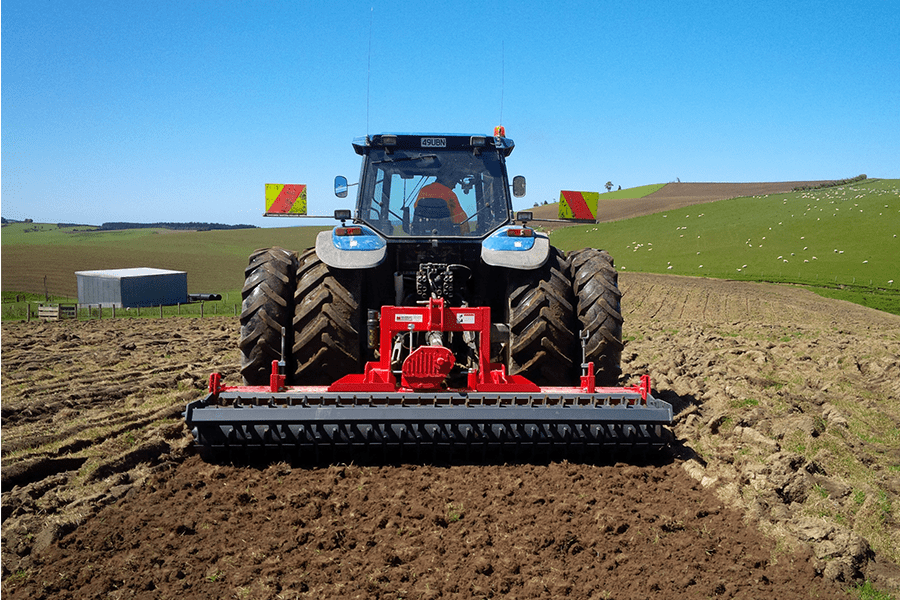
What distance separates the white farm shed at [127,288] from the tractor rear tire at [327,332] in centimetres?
3238

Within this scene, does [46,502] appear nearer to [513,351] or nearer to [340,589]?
[340,589]

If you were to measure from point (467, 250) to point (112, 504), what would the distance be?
Answer: 10.9 ft

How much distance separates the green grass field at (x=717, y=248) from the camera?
33.5 metres

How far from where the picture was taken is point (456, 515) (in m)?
4.12

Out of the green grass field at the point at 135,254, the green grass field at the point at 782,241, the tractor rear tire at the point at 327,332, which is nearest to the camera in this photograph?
the tractor rear tire at the point at 327,332

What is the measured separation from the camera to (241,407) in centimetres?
474

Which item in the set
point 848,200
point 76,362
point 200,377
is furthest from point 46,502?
point 848,200

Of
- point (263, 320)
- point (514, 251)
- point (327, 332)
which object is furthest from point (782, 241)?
point (263, 320)

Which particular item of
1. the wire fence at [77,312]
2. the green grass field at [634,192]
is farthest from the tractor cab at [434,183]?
the green grass field at [634,192]

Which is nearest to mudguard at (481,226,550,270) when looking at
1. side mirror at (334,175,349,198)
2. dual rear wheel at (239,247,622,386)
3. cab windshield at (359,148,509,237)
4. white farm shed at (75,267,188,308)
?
dual rear wheel at (239,247,622,386)

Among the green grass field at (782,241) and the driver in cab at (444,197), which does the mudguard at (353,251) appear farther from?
the green grass field at (782,241)

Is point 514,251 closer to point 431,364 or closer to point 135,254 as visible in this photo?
point 431,364

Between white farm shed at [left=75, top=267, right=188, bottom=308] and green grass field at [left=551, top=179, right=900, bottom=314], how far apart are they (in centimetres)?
2405

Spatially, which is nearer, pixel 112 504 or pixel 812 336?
pixel 112 504
